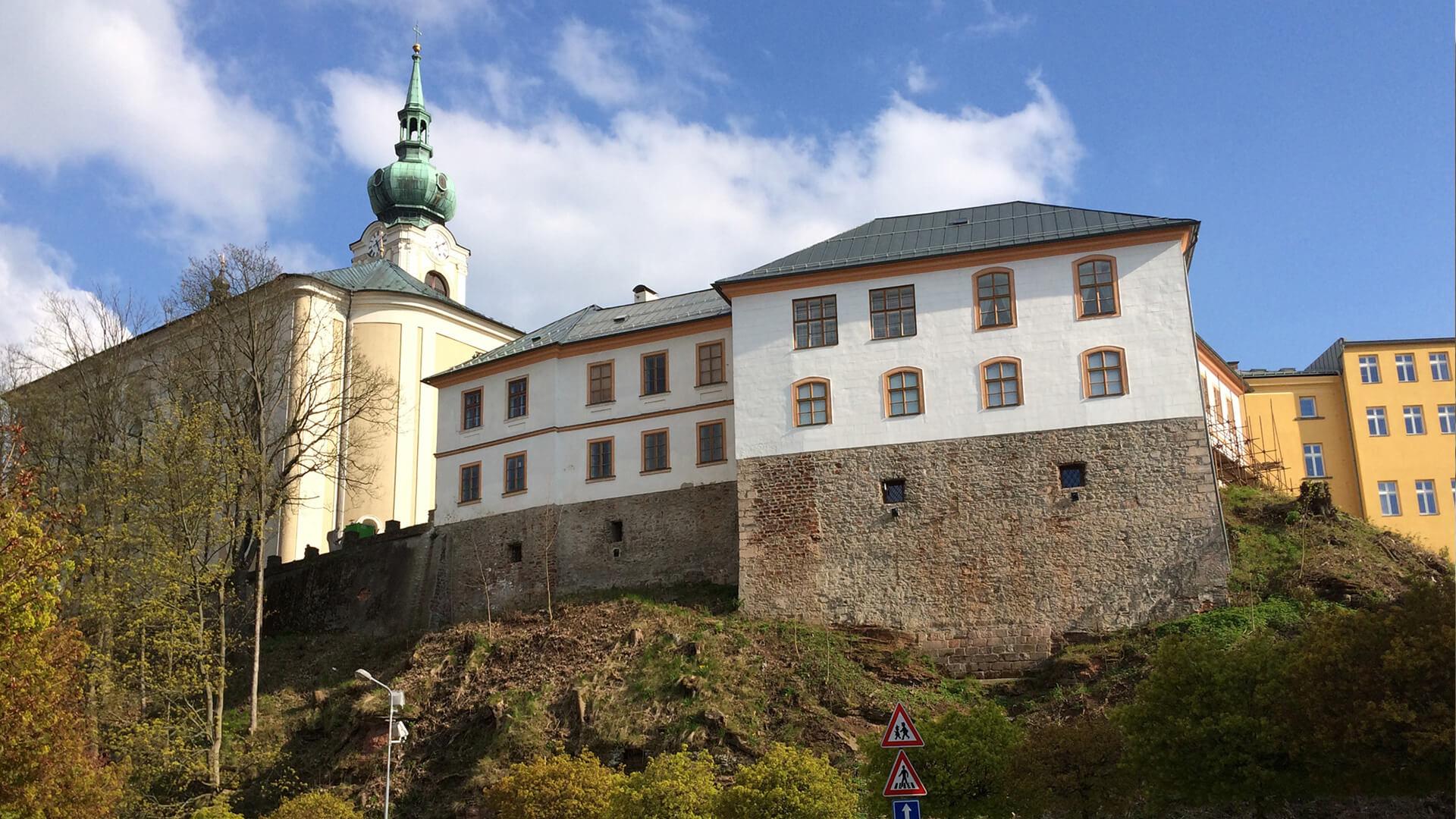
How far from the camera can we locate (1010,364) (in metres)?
31.2

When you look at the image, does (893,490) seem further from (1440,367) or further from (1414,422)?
(1440,367)

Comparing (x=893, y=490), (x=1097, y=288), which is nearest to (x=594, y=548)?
(x=893, y=490)

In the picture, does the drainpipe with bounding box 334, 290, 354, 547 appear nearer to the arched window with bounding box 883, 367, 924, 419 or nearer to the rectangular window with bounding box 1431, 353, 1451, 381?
the arched window with bounding box 883, 367, 924, 419

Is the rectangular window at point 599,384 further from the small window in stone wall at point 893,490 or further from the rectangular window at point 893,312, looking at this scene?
the small window in stone wall at point 893,490

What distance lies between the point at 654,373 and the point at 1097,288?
1260 centimetres

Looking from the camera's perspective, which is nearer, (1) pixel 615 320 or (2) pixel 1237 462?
(2) pixel 1237 462

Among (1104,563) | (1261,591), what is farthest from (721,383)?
(1261,591)

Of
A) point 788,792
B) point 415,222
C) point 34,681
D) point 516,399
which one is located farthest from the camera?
point 415,222

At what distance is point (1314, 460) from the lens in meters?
45.2

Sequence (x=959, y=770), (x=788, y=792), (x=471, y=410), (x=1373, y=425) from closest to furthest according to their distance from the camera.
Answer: (x=788, y=792)
(x=959, y=770)
(x=471, y=410)
(x=1373, y=425)

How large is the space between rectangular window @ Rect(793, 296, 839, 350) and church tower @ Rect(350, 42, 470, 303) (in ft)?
104

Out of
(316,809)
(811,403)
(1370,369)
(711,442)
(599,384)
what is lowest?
(316,809)

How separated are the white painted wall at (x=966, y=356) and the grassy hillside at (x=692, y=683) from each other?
3.95 m

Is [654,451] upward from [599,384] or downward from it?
downward
